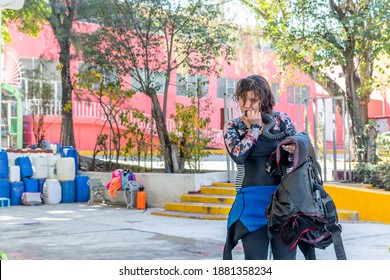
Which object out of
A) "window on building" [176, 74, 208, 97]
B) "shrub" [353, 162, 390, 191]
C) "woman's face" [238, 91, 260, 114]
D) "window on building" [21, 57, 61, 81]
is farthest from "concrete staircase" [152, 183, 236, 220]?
"window on building" [21, 57, 61, 81]

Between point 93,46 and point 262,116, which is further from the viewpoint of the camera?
point 93,46

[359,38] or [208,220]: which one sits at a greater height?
[359,38]

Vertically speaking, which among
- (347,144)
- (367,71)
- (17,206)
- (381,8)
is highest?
(381,8)

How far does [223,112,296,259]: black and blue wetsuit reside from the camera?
110 inches

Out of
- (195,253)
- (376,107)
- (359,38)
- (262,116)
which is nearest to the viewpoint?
(262,116)

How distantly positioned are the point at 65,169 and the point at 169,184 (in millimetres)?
2476

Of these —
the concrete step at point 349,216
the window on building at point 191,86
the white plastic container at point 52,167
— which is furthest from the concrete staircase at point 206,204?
the white plastic container at point 52,167

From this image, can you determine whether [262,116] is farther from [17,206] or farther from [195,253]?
[17,206]

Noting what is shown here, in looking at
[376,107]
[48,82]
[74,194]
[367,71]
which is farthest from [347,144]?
[376,107]

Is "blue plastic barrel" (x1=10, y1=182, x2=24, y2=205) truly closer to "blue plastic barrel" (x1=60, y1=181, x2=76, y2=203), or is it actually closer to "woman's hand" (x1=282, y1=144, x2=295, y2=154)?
"blue plastic barrel" (x1=60, y1=181, x2=76, y2=203)

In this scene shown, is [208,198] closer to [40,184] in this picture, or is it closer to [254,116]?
[40,184]

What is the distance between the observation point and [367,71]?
12.0m

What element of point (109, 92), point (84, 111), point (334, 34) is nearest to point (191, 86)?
point (109, 92)
